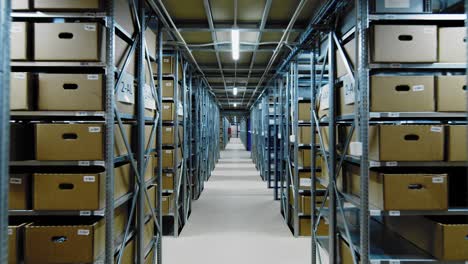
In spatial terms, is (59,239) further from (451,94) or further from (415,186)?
(451,94)

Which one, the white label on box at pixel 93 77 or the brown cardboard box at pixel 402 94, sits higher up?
the white label on box at pixel 93 77

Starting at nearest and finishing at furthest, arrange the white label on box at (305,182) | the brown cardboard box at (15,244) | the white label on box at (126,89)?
the brown cardboard box at (15,244) < the white label on box at (126,89) < the white label on box at (305,182)

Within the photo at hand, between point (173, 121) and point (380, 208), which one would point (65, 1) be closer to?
point (380, 208)

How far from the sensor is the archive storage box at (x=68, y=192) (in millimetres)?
2340

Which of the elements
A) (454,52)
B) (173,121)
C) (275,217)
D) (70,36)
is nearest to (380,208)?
(454,52)

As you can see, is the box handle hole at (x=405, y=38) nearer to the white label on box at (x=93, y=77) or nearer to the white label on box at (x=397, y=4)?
the white label on box at (x=397, y=4)

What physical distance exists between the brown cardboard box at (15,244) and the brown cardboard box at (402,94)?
247 centimetres

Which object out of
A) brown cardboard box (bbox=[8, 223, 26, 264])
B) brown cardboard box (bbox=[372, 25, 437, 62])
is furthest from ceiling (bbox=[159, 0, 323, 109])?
brown cardboard box (bbox=[8, 223, 26, 264])

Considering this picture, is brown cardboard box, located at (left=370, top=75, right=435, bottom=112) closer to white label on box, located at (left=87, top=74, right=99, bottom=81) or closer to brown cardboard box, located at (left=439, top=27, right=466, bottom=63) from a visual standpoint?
brown cardboard box, located at (left=439, top=27, right=466, bottom=63)

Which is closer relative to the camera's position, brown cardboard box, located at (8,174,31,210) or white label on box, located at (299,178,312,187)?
brown cardboard box, located at (8,174,31,210)

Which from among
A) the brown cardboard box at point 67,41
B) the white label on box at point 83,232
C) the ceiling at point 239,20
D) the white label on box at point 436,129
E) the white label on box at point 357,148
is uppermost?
the ceiling at point 239,20

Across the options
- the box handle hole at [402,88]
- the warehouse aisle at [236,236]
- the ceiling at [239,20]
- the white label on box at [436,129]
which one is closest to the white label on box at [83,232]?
the warehouse aisle at [236,236]

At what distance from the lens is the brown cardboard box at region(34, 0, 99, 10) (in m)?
2.39

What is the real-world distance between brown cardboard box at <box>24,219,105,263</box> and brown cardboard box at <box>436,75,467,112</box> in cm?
251
